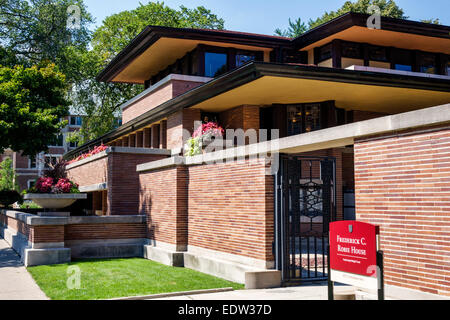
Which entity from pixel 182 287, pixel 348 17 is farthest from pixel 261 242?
pixel 348 17

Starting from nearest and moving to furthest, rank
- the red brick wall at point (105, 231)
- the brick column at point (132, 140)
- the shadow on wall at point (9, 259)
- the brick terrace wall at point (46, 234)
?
the brick terrace wall at point (46, 234)
the shadow on wall at point (9, 259)
the red brick wall at point (105, 231)
the brick column at point (132, 140)

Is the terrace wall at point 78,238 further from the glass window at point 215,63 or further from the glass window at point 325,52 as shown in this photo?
the glass window at point 325,52

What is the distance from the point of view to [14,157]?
6406 centimetres

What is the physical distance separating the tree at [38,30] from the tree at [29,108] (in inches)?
461

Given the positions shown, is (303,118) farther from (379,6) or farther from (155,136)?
(379,6)

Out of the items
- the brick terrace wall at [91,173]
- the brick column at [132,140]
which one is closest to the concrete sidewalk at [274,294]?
the brick terrace wall at [91,173]

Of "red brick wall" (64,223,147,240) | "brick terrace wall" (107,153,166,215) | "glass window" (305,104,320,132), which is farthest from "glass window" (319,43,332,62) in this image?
"red brick wall" (64,223,147,240)

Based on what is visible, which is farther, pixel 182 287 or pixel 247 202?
pixel 247 202

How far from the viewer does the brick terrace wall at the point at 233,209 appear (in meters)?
9.83

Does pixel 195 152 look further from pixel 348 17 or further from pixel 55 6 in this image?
pixel 55 6

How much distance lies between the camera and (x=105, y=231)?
49.9 ft
